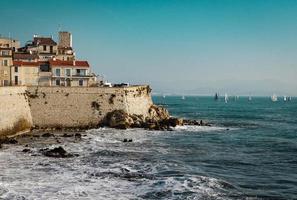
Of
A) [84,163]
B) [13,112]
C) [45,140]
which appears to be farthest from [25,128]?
[84,163]

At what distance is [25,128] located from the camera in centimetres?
4919

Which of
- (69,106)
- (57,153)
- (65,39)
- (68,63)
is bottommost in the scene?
(57,153)

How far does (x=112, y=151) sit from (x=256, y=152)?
13.5 metres

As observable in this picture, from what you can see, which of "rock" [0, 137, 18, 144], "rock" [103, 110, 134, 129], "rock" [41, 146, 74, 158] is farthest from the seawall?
"rock" [41, 146, 74, 158]

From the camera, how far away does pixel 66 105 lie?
53844mm

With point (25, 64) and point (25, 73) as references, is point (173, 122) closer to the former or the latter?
point (25, 73)

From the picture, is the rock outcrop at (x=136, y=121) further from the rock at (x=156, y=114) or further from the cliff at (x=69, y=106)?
the cliff at (x=69, y=106)

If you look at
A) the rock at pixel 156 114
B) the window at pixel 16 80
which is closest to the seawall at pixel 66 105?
the rock at pixel 156 114

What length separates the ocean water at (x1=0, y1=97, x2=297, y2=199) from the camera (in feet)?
81.0

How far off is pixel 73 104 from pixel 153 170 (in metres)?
25.9

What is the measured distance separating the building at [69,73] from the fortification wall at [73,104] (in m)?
6.72

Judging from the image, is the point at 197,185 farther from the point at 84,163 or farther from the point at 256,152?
the point at 256,152

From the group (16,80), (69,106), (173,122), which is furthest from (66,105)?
(173,122)

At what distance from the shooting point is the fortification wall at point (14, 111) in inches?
1754
